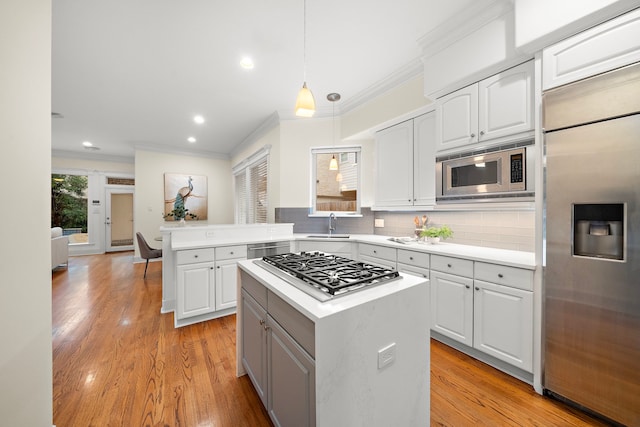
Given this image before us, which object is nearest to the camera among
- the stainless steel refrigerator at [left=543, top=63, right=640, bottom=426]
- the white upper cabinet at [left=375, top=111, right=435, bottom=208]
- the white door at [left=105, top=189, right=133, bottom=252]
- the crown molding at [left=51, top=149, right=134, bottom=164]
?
the stainless steel refrigerator at [left=543, top=63, right=640, bottom=426]

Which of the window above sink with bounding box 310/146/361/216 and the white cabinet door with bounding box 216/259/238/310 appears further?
the window above sink with bounding box 310/146/361/216

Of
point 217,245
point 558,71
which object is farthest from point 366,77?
point 217,245

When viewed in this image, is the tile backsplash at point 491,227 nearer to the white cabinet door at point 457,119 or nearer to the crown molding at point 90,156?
the white cabinet door at point 457,119

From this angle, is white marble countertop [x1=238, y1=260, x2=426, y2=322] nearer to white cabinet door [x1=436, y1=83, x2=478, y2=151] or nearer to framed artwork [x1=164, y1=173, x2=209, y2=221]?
white cabinet door [x1=436, y1=83, x2=478, y2=151]

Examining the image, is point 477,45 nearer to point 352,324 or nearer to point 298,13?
point 298,13

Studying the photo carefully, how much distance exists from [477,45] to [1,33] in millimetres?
2921

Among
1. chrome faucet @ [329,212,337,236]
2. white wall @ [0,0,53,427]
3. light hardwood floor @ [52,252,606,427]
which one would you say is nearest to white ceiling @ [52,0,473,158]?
white wall @ [0,0,53,427]

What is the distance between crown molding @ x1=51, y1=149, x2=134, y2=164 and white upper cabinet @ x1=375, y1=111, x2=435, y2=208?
25.9ft

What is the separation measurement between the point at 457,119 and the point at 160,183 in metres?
6.67

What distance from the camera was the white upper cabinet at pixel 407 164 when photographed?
2756 mm

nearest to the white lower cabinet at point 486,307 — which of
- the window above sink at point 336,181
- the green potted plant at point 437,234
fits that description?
the green potted plant at point 437,234

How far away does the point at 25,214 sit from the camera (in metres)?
1.19

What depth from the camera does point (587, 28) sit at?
1449 mm

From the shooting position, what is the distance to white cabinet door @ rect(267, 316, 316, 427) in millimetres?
972
